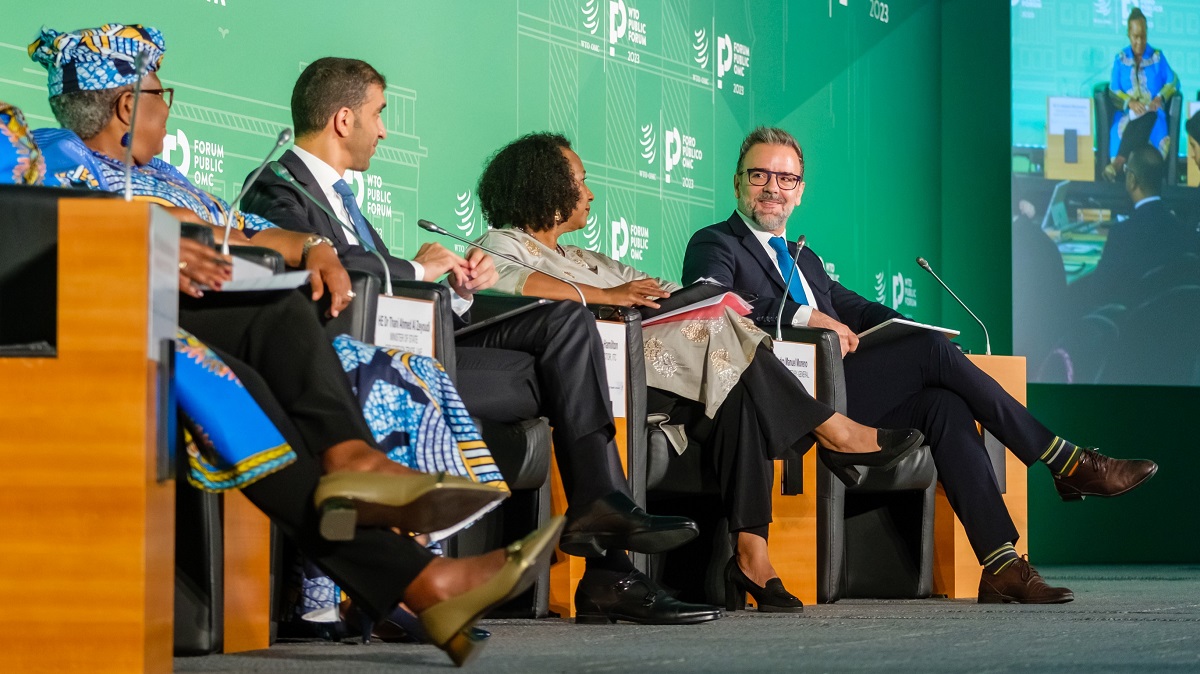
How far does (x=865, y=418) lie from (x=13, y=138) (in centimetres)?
228

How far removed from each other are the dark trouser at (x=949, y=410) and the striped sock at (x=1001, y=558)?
0.15ft

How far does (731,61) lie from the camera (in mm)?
5418

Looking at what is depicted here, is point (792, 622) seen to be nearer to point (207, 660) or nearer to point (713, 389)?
point (713, 389)

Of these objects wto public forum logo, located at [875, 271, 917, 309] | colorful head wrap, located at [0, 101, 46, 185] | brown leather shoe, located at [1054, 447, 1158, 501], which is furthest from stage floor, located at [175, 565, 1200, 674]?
wto public forum logo, located at [875, 271, 917, 309]

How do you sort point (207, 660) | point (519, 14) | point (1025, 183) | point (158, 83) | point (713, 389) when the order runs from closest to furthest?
point (207, 660)
point (158, 83)
point (713, 389)
point (519, 14)
point (1025, 183)

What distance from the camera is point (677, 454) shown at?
3188 mm

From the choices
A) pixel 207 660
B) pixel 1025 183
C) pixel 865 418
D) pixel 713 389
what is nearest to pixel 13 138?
pixel 207 660

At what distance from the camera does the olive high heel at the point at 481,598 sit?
1.75m

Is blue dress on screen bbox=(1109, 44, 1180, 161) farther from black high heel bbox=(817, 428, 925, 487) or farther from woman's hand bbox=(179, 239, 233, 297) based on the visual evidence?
woman's hand bbox=(179, 239, 233, 297)

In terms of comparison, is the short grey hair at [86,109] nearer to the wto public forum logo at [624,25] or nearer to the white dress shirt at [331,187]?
the white dress shirt at [331,187]

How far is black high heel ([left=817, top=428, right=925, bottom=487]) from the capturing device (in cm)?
319

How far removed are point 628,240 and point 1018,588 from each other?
187cm

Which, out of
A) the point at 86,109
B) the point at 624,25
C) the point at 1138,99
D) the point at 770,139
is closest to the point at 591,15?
the point at 624,25

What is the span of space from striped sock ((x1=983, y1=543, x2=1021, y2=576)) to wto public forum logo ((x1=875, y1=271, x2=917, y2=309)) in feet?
9.40
